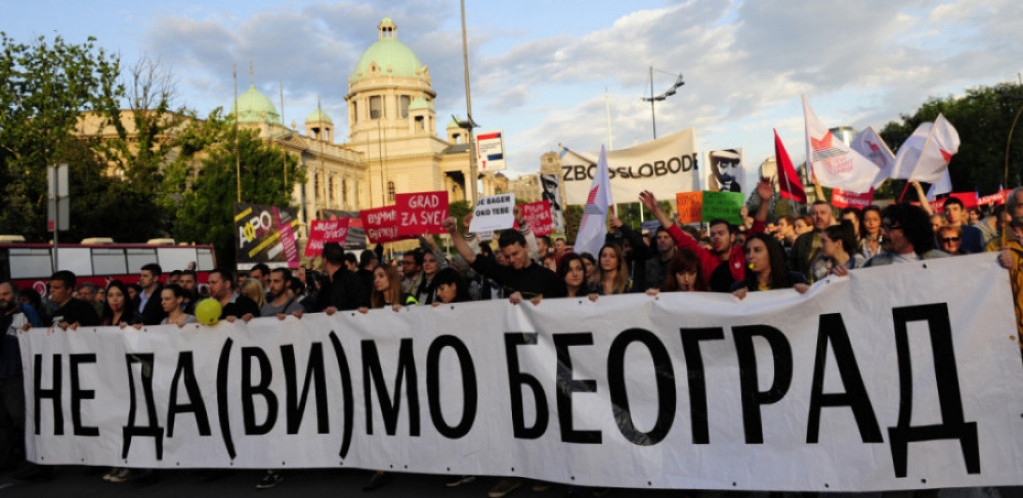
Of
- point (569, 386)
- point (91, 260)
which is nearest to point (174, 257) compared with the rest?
point (91, 260)

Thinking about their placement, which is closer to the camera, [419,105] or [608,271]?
[608,271]

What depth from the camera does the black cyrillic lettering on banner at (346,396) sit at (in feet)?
19.3

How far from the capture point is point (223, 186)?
128 feet

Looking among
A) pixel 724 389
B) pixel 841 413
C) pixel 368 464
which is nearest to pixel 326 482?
pixel 368 464

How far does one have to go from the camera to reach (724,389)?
4.78 metres

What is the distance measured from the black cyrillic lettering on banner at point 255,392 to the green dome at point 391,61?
348 feet

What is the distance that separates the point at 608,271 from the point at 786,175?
4332mm

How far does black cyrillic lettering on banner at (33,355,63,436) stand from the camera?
686 centimetres

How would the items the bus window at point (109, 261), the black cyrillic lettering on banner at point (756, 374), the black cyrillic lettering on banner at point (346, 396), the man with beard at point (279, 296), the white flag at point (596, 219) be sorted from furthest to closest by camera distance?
the bus window at point (109, 261), the white flag at point (596, 219), the man with beard at point (279, 296), the black cyrillic lettering on banner at point (346, 396), the black cyrillic lettering on banner at point (756, 374)

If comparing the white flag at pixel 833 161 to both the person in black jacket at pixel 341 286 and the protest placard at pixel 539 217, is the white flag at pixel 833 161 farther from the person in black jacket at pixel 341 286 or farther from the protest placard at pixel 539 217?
the protest placard at pixel 539 217

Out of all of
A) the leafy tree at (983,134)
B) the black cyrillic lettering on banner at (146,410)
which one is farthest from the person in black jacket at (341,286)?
the leafy tree at (983,134)

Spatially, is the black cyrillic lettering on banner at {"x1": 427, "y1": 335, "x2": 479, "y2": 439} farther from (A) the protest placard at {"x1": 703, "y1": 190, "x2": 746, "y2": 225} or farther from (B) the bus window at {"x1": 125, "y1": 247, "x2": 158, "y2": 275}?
(B) the bus window at {"x1": 125, "y1": 247, "x2": 158, "y2": 275}

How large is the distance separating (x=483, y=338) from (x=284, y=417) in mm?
1731

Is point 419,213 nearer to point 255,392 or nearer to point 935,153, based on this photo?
point 255,392
